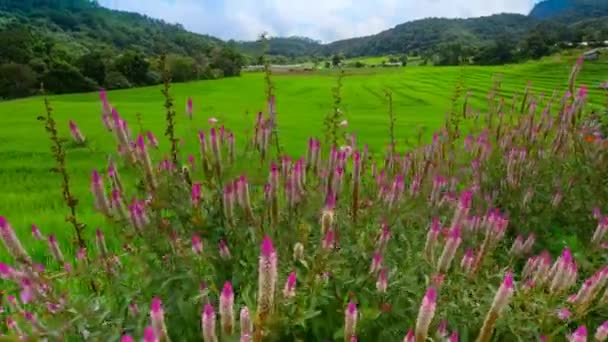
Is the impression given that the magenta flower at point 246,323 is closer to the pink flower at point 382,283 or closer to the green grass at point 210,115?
the pink flower at point 382,283

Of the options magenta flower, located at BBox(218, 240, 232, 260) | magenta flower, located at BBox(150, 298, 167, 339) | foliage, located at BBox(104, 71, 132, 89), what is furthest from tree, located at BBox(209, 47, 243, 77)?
magenta flower, located at BBox(150, 298, 167, 339)

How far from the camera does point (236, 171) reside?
2.65m

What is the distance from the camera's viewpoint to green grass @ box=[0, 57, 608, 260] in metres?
7.17

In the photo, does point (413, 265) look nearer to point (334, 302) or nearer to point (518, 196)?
point (334, 302)

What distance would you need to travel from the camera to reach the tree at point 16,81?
42.1 meters

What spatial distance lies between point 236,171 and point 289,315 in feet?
3.83

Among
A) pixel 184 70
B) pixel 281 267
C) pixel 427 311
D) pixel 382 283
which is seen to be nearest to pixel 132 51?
pixel 184 70

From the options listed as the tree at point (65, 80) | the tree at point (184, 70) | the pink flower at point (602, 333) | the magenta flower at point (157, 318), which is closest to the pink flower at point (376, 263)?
the pink flower at point (602, 333)

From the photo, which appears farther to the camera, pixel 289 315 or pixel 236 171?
pixel 236 171

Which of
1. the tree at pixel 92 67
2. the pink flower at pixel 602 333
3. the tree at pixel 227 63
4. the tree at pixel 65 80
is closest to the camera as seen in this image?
the pink flower at pixel 602 333

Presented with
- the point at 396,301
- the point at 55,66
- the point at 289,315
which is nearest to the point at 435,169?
the point at 396,301

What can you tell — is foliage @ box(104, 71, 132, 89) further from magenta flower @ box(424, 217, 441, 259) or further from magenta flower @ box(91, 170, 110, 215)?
magenta flower @ box(424, 217, 441, 259)

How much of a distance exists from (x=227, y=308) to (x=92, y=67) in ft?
172

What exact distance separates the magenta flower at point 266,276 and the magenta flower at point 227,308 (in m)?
0.08
